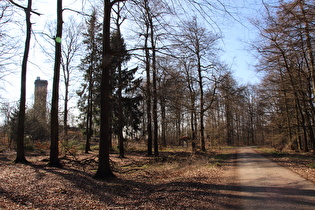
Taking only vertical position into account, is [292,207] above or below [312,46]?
below

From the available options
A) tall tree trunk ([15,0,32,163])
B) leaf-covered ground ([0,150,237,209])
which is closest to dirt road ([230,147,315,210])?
leaf-covered ground ([0,150,237,209])

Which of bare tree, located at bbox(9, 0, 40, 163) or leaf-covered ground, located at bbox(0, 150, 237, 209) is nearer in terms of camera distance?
leaf-covered ground, located at bbox(0, 150, 237, 209)

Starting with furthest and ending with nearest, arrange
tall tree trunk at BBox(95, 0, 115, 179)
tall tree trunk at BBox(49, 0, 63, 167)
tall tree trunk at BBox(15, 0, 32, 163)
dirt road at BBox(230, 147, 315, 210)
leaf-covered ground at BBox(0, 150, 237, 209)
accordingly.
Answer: tall tree trunk at BBox(15, 0, 32, 163)
tall tree trunk at BBox(49, 0, 63, 167)
tall tree trunk at BBox(95, 0, 115, 179)
leaf-covered ground at BBox(0, 150, 237, 209)
dirt road at BBox(230, 147, 315, 210)

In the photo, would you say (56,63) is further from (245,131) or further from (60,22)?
(245,131)

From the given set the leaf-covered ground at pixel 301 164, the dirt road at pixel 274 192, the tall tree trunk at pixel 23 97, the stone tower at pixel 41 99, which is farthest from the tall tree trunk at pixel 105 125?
the stone tower at pixel 41 99

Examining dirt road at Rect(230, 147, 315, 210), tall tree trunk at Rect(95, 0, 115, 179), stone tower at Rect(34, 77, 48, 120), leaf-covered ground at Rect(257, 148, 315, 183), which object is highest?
stone tower at Rect(34, 77, 48, 120)

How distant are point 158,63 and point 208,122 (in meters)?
23.3

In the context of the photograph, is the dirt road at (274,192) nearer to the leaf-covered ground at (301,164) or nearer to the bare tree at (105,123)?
the leaf-covered ground at (301,164)

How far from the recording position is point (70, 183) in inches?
313

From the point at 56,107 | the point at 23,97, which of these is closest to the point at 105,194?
the point at 56,107

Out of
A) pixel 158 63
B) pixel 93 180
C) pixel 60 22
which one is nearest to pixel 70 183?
pixel 93 180

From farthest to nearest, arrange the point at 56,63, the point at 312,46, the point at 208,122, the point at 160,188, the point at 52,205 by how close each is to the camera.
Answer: the point at 208,122 → the point at 56,63 → the point at 312,46 → the point at 160,188 → the point at 52,205

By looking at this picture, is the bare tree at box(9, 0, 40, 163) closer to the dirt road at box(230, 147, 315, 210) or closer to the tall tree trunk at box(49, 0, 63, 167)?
the tall tree trunk at box(49, 0, 63, 167)

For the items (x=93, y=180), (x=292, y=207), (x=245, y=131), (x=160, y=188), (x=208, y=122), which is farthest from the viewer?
(x=245, y=131)
